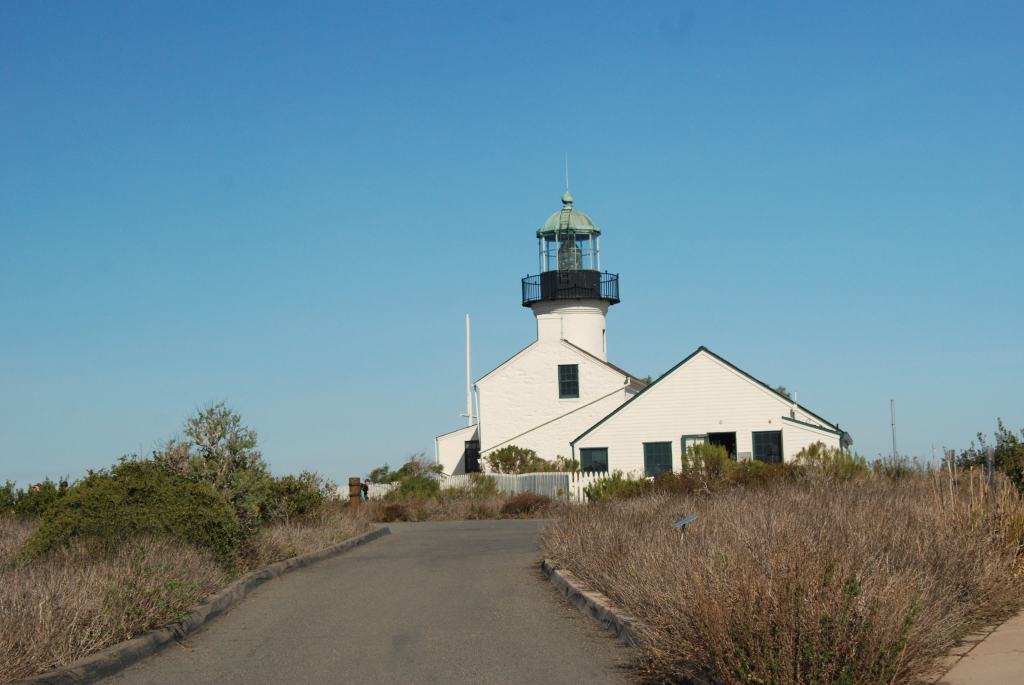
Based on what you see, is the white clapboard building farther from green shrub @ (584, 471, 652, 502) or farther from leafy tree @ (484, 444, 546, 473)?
green shrub @ (584, 471, 652, 502)

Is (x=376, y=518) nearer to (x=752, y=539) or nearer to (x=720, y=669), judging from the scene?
(x=752, y=539)

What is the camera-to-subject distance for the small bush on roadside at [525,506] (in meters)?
35.7

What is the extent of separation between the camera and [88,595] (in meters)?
9.88

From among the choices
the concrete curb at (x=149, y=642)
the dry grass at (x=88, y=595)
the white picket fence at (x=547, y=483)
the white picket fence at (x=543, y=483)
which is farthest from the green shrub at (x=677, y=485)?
the dry grass at (x=88, y=595)

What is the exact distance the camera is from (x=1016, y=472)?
14.0m

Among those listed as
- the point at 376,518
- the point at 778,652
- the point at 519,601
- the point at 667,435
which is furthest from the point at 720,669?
the point at 667,435

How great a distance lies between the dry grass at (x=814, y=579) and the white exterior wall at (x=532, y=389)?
32.4m

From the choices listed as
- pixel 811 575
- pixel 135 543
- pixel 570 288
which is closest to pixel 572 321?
pixel 570 288

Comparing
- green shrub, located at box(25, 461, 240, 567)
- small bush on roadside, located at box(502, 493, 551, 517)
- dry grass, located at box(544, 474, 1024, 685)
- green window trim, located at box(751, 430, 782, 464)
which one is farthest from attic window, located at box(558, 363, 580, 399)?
green shrub, located at box(25, 461, 240, 567)

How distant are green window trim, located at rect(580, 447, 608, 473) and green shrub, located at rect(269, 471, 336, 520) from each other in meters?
17.0

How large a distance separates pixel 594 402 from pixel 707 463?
58.9 ft

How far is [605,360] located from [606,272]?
407 centimetres

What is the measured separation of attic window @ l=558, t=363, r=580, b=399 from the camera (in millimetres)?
49250

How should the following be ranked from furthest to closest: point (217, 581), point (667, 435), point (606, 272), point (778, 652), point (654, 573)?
point (606, 272)
point (667, 435)
point (217, 581)
point (654, 573)
point (778, 652)
